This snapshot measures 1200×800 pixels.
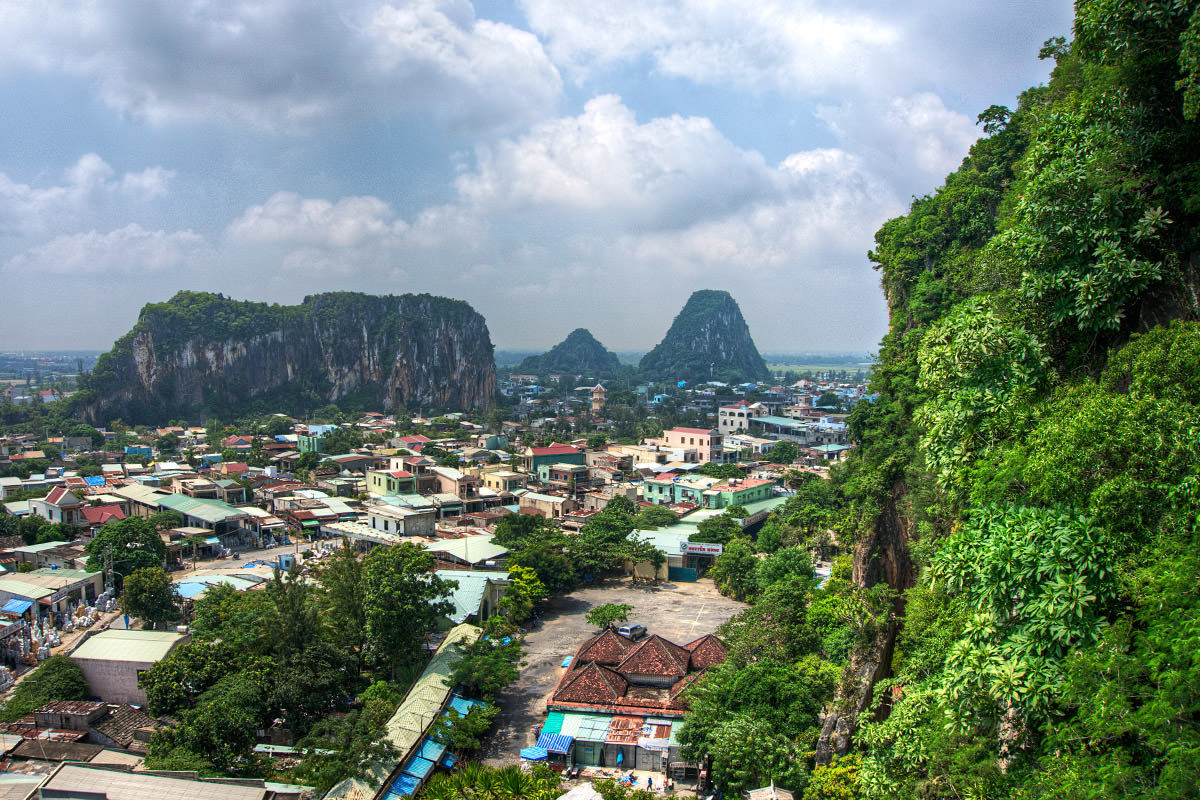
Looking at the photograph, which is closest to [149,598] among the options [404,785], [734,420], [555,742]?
[404,785]

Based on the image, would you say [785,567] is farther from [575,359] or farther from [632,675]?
[575,359]

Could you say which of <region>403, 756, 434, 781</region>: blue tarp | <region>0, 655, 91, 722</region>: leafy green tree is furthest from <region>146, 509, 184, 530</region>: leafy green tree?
<region>403, 756, 434, 781</region>: blue tarp

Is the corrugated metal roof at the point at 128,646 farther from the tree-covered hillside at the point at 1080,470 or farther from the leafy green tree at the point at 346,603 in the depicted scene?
the tree-covered hillside at the point at 1080,470

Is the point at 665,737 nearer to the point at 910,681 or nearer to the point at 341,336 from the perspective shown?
the point at 910,681

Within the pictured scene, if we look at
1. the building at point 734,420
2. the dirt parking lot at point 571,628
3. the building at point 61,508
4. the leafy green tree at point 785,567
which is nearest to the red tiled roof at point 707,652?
the dirt parking lot at point 571,628

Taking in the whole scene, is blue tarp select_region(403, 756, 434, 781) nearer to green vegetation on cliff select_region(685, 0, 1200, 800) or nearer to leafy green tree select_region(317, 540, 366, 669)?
leafy green tree select_region(317, 540, 366, 669)

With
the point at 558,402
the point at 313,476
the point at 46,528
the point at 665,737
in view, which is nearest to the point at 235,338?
the point at 558,402
